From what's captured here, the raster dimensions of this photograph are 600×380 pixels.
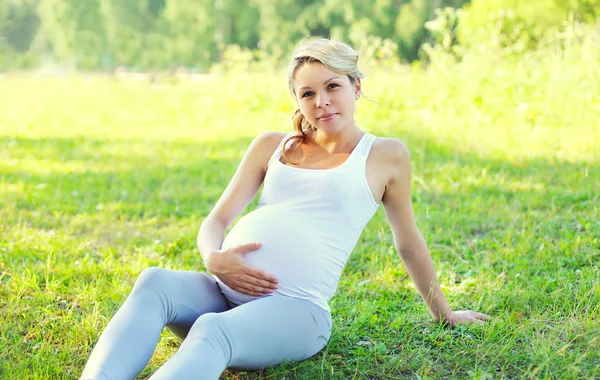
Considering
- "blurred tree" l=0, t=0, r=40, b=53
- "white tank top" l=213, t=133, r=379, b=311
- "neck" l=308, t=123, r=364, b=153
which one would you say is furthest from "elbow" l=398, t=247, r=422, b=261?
"blurred tree" l=0, t=0, r=40, b=53

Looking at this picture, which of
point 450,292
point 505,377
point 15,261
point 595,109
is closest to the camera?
point 505,377

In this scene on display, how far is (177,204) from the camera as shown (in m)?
4.89

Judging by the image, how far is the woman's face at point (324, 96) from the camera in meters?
2.35

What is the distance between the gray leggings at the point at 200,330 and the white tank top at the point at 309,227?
0.09 m

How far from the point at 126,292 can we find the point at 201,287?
978 mm

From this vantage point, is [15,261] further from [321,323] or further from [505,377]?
[505,377]

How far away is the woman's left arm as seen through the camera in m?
2.40

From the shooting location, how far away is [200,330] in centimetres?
194

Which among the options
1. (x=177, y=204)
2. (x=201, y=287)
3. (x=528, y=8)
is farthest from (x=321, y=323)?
(x=528, y=8)

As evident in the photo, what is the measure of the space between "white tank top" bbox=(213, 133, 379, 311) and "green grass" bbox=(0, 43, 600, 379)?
0.34m

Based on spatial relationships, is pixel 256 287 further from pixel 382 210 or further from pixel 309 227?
pixel 382 210

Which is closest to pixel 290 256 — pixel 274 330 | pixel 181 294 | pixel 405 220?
pixel 274 330

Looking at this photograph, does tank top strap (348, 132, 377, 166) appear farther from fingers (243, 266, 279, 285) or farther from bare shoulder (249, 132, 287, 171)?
fingers (243, 266, 279, 285)

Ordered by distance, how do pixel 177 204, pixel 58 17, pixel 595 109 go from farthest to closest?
pixel 58 17
pixel 595 109
pixel 177 204
